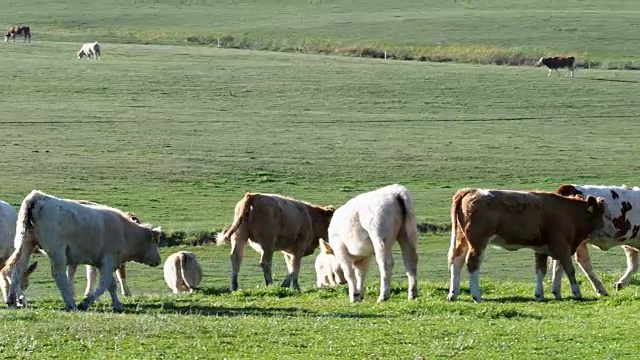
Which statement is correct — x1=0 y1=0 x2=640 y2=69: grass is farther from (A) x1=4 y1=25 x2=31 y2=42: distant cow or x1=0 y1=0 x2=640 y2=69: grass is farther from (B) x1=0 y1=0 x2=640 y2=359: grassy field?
(A) x1=4 y1=25 x2=31 y2=42: distant cow

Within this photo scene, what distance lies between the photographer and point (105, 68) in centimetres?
7669

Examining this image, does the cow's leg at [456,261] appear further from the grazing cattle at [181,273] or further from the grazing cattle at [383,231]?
the grazing cattle at [181,273]

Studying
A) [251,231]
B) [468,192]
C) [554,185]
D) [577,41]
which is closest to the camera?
[468,192]

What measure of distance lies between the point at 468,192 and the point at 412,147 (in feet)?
108

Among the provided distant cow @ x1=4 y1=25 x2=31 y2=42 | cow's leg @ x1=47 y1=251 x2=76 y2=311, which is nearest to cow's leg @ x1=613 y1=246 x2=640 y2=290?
cow's leg @ x1=47 y1=251 x2=76 y2=311

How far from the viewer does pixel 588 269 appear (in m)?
20.1

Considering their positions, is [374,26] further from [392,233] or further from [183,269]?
[392,233]

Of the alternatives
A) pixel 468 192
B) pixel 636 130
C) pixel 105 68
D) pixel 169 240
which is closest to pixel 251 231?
pixel 468 192

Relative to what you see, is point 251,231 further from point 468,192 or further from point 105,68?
point 105,68

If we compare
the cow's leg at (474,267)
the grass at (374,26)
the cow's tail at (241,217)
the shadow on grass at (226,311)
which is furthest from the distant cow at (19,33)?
the cow's leg at (474,267)

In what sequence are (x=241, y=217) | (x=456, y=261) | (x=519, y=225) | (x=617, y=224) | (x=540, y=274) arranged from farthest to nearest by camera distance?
1. (x=241, y=217)
2. (x=617, y=224)
3. (x=456, y=261)
4. (x=540, y=274)
5. (x=519, y=225)

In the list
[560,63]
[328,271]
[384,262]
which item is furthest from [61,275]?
[560,63]

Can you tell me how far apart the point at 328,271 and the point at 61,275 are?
817cm

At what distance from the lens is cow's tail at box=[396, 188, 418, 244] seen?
19469 mm
